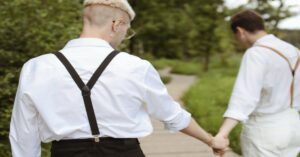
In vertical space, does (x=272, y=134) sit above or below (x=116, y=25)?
below

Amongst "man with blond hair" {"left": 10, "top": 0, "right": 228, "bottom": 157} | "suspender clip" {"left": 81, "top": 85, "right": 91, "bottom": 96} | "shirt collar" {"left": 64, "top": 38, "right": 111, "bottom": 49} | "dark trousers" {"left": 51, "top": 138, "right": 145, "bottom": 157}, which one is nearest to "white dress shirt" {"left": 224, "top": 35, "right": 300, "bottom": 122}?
"man with blond hair" {"left": 10, "top": 0, "right": 228, "bottom": 157}

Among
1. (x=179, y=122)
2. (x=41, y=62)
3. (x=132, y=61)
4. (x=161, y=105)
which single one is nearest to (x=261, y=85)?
(x=179, y=122)

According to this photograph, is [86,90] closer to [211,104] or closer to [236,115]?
[236,115]

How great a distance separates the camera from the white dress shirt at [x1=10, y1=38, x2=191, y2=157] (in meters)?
2.71

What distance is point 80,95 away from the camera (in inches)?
106

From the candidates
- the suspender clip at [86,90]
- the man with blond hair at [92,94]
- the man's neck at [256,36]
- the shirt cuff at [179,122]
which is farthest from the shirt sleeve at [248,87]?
the suspender clip at [86,90]

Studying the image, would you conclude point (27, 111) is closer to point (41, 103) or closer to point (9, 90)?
point (41, 103)

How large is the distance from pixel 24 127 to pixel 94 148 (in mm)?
349

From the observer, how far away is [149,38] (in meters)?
25.0

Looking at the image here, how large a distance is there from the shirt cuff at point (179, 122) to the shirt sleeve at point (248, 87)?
0.82m

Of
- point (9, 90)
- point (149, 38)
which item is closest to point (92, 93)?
point (9, 90)

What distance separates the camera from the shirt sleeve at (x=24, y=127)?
9.15 feet

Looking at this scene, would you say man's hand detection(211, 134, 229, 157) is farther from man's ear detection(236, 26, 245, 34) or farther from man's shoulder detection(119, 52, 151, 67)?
man's shoulder detection(119, 52, 151, 67)

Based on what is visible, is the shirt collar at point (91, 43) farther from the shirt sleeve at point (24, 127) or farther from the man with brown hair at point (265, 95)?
the man with brown hair at point (265, 95)
